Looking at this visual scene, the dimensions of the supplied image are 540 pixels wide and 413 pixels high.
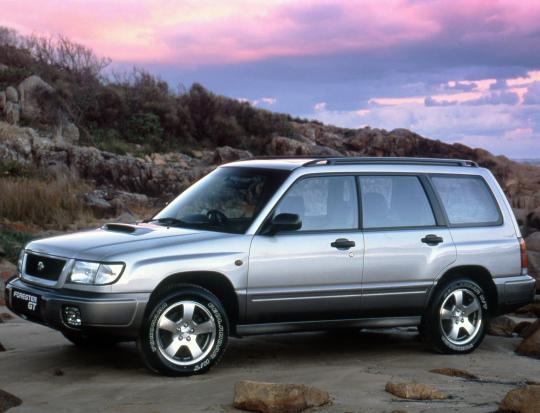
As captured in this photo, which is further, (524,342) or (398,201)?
(524,342)

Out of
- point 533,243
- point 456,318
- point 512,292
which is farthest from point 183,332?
point 533,243

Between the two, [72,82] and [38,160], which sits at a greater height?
[72,82]

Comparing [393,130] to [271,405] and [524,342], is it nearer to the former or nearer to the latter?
[524,342]

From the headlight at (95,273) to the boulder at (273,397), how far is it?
1.32 m

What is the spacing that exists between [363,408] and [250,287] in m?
1.53

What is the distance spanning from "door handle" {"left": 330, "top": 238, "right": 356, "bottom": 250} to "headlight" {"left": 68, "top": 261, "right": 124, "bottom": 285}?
1851 mm

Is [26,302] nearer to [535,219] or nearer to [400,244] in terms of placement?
[400,244]

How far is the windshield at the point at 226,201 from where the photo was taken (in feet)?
20.6

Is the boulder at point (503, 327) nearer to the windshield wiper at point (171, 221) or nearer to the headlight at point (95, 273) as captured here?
the windshield wiper at point (171, 221)

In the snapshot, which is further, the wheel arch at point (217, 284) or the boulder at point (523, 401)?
the wheel arch at point (217, 284)

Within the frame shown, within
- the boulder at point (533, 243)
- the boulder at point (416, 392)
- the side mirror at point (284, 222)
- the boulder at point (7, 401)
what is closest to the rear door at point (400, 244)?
the side mirror at point (284, 222)

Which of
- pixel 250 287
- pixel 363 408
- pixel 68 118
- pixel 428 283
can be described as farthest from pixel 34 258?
pixel 68 118

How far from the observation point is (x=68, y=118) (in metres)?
31.5

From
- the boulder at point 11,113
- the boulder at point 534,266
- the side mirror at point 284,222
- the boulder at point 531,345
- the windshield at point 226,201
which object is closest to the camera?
the side mirror at point 284,222
